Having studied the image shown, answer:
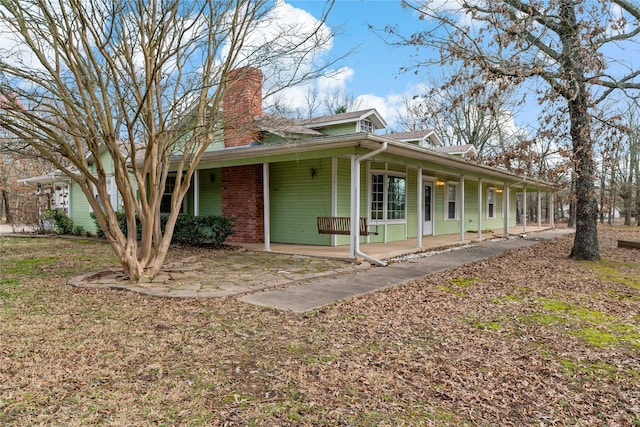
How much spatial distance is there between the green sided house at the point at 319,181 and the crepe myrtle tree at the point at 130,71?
0.67m

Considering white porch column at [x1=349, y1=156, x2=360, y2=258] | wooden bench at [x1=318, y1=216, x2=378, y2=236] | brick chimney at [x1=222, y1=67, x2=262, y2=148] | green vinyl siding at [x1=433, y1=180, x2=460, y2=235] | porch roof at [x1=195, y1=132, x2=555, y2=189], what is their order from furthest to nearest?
green vinyl siding at [x1=433, y1=180, x2=460, y2=235]
wooden bench at [x1=318, y1=216, x2=378, y2=236]
white porch column at [x1=349, y1=156, x2=360, y2=258]
porch roof at [x1=195, y1=132, x2=555, y2=189]
brick chimney at [x1=222, y1=67, x2=262, y2=148]

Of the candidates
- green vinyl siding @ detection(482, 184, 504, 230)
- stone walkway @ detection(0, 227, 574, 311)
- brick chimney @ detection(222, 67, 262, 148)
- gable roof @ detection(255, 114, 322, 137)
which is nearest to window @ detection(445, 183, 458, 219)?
green vinyl siding @ detection(482, 184, 504, 230)

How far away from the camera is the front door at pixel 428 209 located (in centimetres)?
1467

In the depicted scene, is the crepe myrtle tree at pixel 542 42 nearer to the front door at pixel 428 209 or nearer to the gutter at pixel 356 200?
the gutter at pixel 356 200

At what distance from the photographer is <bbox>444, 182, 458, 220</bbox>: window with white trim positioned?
16125mm

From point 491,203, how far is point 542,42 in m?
12.8

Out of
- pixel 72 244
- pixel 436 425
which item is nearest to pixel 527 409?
pixel 436 425

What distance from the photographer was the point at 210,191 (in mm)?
13148

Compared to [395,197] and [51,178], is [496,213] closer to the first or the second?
[395,197]

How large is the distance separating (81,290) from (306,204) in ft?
20.8

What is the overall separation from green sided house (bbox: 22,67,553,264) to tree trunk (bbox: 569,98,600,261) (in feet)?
9.27

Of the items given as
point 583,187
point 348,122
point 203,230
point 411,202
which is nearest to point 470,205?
point 411,202

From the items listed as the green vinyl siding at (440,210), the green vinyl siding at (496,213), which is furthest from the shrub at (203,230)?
the green vinyl siding at (496,213)

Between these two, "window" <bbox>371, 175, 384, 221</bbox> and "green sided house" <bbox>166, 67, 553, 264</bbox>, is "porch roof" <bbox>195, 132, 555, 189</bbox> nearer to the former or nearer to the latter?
"green sided house" <bbox>166, 67, 553, 264</bbox>
